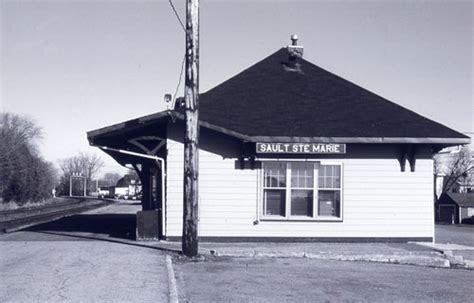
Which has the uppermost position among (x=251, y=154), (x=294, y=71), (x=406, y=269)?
(x=294, y=71)

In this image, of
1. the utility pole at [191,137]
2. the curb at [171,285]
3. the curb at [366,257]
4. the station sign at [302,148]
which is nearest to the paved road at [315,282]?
the curb at [171,285]

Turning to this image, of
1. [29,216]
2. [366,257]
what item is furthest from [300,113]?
[29,216]

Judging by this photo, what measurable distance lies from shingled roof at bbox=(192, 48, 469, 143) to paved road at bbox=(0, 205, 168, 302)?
4.35 m

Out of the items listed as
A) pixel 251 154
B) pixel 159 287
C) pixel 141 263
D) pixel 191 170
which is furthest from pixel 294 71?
pixel 159 287

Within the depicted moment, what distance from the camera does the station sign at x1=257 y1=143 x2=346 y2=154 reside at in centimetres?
1462

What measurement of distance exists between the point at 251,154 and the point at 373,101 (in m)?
4.51

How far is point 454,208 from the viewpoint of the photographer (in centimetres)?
8481

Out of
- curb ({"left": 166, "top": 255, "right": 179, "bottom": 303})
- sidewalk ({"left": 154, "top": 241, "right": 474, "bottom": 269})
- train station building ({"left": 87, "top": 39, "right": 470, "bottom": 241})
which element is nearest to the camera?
curb ({"left": 166, "top": 255, "right": 179, "bottom": 303})

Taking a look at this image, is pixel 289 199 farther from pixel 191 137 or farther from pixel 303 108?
pixel 191 137

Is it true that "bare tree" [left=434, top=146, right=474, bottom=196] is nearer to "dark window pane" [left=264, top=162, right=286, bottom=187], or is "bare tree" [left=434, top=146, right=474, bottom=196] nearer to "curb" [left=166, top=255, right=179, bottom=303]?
"dark window pane" [left=264, top=162, right=286, bottom=187]

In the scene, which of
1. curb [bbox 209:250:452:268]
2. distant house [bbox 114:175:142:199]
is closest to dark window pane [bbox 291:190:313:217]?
curb [bbox 209:250:452:268]

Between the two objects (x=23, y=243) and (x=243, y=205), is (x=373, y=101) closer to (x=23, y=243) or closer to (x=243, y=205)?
(x=243, y=205)

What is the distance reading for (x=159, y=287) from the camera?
9227 mm

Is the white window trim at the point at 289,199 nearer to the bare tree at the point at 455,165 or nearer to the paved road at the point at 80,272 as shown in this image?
the paved road at the point at 80,272
